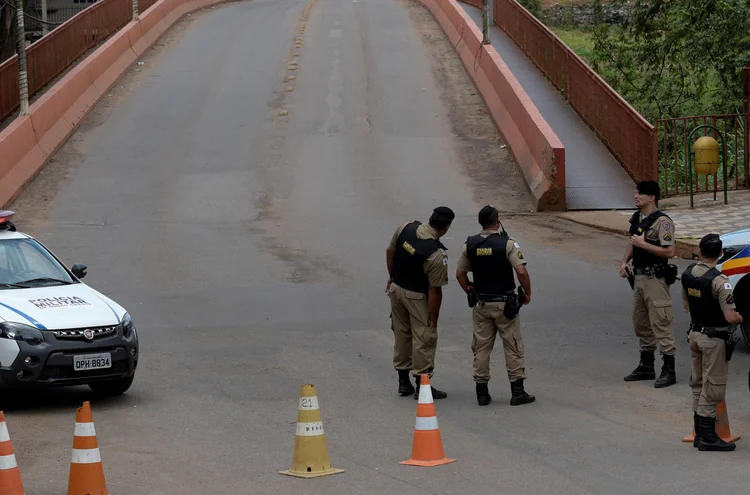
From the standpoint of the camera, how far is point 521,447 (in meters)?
8.61

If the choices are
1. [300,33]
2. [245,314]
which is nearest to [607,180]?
[245,314]

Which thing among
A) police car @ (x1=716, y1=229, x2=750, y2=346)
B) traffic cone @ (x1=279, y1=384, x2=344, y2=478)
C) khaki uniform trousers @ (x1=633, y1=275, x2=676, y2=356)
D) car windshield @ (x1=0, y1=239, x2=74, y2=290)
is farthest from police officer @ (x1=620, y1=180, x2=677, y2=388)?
Answer: car windshield @ (x1=0, y1=239, x2=74, y2=290)

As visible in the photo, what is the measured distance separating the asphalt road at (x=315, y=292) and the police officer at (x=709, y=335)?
234mm

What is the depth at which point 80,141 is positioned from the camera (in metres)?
24.6

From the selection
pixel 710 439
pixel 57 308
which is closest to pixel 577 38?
pixel 57 308

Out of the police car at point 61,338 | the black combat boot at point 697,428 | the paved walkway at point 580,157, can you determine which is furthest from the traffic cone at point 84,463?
the paved walkway at point 580,157

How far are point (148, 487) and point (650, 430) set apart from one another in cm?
401

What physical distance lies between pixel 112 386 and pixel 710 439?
536 centimetres

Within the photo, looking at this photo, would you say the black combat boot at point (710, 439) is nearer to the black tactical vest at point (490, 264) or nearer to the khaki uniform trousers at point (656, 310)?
the khaki uniform trousers at point (656, 310)

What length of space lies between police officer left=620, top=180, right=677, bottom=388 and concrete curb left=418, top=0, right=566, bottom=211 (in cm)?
948

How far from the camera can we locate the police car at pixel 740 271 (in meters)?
11.2

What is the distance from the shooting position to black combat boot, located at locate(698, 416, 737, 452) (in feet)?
27.2

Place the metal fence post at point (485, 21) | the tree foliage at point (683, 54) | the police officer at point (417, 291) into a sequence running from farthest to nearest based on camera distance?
the metal fence post at point (485, 21) < the tree foliage at point (683, 54) < the police officer at point (417, 291)

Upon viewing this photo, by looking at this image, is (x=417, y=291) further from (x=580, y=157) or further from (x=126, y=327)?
(x=580, y=157)
